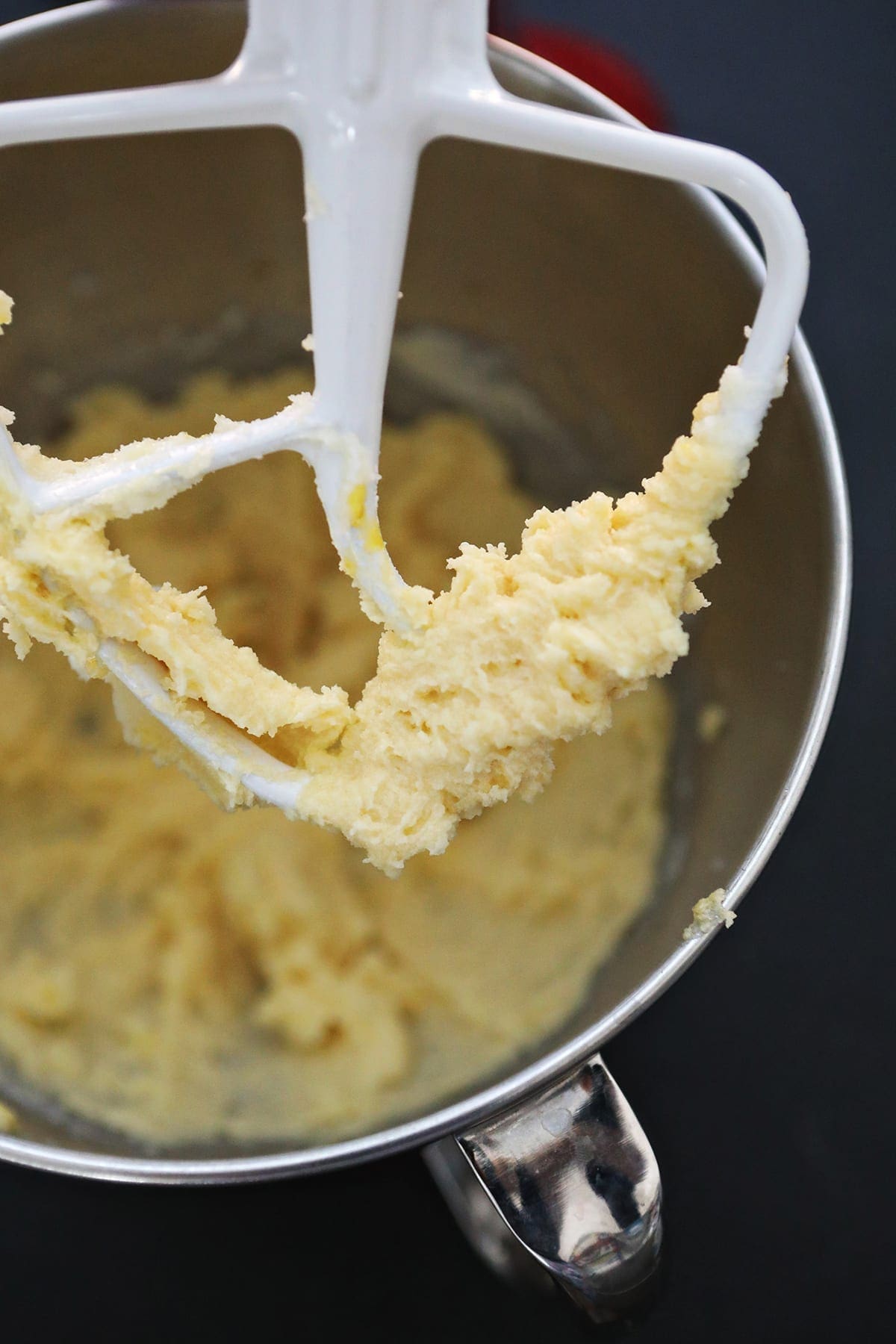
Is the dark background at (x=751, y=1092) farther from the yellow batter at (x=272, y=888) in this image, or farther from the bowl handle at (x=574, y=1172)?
the bowl handle at (x=574, y=1172)

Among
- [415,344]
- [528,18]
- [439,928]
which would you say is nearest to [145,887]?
[439,928]

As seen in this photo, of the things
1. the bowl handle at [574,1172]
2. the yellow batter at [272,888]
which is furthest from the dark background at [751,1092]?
the bowl handle at [574,1172]

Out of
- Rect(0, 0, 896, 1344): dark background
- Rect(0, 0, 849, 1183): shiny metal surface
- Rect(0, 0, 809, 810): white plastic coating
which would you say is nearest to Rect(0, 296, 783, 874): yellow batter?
Rect(0, 0, 809, 810): white plastic coating

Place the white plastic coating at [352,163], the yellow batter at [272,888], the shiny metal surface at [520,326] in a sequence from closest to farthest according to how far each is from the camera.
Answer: the white plastic coating at [352,163]
the shiny metal surface at [520,326]
the yellow batter at [272,888]

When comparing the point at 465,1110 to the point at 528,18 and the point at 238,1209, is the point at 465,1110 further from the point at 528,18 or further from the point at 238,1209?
the point at 528,18

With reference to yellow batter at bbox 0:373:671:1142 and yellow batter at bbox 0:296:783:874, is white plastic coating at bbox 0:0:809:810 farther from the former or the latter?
yellow batter at bbox 0:373:671:1142

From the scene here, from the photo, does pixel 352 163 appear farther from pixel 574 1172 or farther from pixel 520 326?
pixel 574 1172

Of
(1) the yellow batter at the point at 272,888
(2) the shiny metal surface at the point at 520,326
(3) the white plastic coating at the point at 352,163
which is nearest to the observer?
(3) the white plastic coating at the point at 352,163
